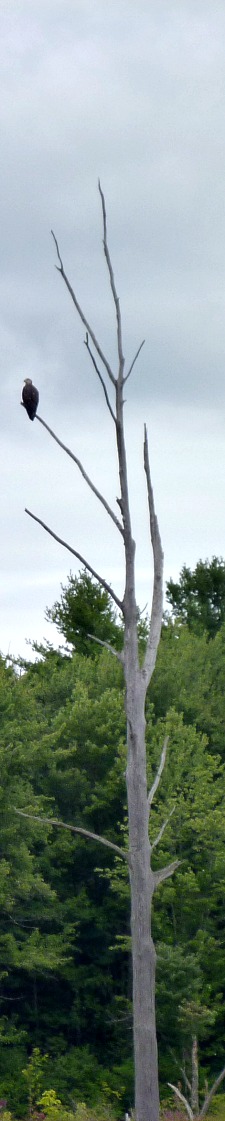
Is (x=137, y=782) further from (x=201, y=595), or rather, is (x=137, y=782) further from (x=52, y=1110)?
(x=201, y=595)

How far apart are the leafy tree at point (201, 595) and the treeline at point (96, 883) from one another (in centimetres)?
1484

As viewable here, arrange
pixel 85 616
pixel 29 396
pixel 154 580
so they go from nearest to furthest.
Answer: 1. pixel 154 580
2. pixel 29 396
3. pixel 85 616

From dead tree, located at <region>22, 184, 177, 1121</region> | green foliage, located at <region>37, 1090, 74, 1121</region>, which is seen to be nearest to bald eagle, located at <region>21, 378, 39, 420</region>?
dead tree, located at <region>22, 184, 177, 1121</region>

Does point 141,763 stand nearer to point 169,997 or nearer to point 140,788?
point 140,788

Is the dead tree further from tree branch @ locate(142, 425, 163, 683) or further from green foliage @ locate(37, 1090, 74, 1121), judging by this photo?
green foliage @ locate(37, 1090, 74, 1121)

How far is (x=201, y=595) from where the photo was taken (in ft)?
233

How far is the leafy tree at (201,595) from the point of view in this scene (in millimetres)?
69062

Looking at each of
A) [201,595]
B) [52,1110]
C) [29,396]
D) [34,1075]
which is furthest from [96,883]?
[29,396]

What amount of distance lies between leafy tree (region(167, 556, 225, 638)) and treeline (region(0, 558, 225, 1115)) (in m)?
14.8

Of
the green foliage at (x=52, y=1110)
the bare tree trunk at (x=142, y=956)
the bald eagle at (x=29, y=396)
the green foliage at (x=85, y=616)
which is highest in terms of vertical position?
the green foliage at (x=85, y=616)

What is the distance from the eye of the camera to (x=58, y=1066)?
42.2 meters

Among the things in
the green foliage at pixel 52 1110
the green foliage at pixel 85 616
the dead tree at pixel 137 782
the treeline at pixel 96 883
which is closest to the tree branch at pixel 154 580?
the dead tree at pixel 137 782

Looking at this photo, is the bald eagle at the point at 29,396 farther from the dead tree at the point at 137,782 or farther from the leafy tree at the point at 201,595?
the leafy tree at the point at 201,595

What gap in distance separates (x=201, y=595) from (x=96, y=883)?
25649mm
